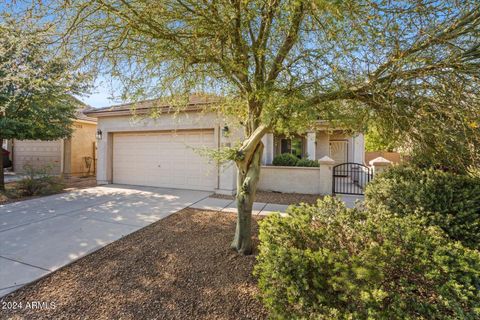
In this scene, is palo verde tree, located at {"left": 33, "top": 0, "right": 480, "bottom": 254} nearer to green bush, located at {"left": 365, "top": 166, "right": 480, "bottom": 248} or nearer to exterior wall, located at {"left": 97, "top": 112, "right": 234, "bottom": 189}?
green bush, located at {"left": 365, "top": 166, "right": 480, "bottom": 248}

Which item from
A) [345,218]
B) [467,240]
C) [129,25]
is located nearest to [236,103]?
[129,25]

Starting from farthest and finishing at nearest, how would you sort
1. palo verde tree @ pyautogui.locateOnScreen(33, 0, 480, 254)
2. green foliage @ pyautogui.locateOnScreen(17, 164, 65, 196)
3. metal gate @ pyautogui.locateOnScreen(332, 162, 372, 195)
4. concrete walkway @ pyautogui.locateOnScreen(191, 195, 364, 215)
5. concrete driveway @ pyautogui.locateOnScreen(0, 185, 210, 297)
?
metal gate @ pyautogui.locateOnScreen(332, 162, 372, 195) < green foliage @ pyautogui.locateOnScreen(17, 164, 65, 196) < concrete walkway @ pyautogui.locateOnScreen(191, 195, 364, 215) < concrete driveway @ pyautogui.locateOnScreen(0, 185, 210, 297) < palo verde tree @ pyautogui.locateOnScreen(33, 0, 480, 254)

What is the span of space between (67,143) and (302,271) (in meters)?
14.8

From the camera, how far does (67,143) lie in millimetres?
12523

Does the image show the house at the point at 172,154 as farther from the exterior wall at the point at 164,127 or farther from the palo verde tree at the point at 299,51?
the palo verde tree at the point at 299,51

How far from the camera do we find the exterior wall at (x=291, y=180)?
842 cm

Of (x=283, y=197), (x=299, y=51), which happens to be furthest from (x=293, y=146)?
(x=299, y=51)

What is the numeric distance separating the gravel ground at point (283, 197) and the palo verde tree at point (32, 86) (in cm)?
545

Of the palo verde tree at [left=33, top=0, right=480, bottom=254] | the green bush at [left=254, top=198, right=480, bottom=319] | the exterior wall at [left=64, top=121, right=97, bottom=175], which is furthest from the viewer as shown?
the exterior wall at [left=64, top=121, right=97, bottom=175]

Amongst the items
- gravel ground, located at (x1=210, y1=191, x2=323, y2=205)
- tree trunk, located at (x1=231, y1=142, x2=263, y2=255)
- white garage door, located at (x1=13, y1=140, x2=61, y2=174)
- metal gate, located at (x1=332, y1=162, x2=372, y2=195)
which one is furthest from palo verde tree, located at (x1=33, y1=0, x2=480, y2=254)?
white garage door, located at (x1=13, y1=140, x2=61, y2=174)

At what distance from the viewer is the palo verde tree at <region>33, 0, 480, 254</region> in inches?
101

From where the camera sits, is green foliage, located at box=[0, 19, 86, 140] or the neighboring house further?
the neighboring house

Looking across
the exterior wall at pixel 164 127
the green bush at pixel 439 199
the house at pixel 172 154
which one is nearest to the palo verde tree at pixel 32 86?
the exterior wall at pixel 164 127

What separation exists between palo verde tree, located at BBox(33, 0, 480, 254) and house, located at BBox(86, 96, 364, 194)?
13.2 feet
